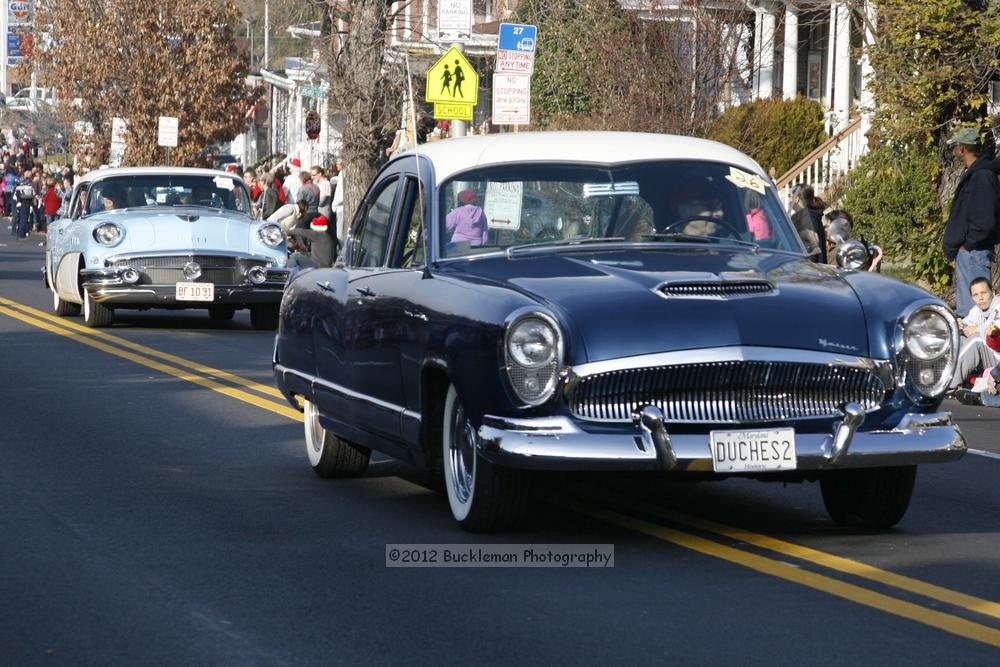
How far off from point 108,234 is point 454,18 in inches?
218

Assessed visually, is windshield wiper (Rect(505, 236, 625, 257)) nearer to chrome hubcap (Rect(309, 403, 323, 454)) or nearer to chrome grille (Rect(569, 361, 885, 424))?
chrome grille (Rect(569, 361, 885, 424))

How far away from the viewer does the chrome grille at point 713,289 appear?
7.38m

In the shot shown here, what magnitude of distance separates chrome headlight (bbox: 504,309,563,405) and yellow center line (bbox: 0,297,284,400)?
20.7ft

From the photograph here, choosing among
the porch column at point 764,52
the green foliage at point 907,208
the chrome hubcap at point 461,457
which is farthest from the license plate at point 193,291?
the porch column at point 764,52

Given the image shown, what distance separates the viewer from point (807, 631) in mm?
6109

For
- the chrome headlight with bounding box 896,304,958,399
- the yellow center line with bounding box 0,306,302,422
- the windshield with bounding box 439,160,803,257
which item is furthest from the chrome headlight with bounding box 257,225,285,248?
the chrome headlight with bounding box 896,304,958,399

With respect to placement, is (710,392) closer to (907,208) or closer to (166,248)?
(166,248)

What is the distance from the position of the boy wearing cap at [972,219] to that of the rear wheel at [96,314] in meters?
8.53

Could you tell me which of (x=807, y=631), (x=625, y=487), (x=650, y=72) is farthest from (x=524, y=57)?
(x=807, y=631)

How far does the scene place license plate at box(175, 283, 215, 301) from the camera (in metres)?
18.9

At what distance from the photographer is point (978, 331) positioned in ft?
48.0

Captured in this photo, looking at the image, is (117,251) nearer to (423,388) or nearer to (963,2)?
(963,2)

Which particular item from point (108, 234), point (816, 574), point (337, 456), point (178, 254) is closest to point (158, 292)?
point (178, 254)

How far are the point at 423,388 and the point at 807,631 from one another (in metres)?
2.38
